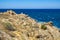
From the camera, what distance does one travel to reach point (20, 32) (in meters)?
16.7

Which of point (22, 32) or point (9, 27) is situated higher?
point (9, 27)

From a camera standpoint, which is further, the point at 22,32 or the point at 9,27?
the point at 22,32

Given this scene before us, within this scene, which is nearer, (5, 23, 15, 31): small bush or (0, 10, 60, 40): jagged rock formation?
(0, 10, 60, 40): jagged rock formation

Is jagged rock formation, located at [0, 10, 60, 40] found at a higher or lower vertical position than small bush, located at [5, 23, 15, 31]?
lower

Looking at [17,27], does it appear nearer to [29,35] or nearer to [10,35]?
[29,35]

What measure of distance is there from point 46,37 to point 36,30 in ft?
3.64

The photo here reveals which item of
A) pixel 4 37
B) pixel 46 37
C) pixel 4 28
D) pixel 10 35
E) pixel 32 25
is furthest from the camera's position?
pixel 32 25

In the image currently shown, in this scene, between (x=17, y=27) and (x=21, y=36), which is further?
(x=17, y=27)

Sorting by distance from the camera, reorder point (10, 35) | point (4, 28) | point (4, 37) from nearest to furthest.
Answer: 1. point (4, 37)
2. point (10, 35)
3. point (4, 28)

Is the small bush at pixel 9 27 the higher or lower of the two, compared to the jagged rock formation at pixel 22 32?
higher

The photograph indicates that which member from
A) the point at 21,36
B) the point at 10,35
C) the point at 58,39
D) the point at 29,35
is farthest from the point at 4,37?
the point at 58,39

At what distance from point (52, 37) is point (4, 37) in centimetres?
558

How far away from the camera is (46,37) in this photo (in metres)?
17.6

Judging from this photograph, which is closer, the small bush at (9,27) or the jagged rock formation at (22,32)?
the jagged rock formation at (22,32)
